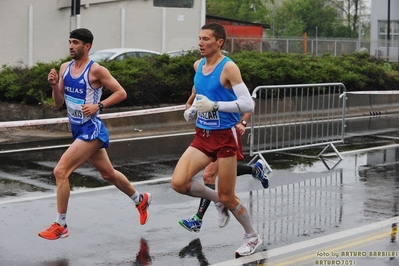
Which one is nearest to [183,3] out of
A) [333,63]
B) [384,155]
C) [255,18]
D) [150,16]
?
[150,16]

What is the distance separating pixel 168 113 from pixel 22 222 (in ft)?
29.0

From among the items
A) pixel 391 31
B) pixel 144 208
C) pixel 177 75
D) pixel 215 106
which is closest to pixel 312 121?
pixel 177 75

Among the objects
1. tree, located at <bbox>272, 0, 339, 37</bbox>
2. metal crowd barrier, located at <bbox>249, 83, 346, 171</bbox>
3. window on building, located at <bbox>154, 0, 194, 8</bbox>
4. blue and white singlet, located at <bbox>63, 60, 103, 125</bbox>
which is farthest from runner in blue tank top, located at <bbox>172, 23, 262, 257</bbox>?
tree, located at <bbox>272, 0, 339, 37</bbox>

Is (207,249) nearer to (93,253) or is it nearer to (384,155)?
(93,253)

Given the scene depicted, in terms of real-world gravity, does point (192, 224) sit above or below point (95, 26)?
below

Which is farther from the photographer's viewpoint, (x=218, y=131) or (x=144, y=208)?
(x=144, y=208)

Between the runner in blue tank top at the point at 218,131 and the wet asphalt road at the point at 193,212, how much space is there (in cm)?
54

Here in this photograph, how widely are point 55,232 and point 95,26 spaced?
30053 millimetres

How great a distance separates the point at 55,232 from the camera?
7.64m

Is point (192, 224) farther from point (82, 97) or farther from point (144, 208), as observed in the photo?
point (82, 97)

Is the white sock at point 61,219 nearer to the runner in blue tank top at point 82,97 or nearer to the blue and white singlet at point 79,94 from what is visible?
the runner in blue tank top at point 82,97

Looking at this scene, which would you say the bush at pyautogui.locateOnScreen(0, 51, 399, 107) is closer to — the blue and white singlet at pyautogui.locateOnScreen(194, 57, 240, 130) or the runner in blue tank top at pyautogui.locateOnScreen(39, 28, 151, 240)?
the runner in blue tank top at pyautogui.locateOnScreen(39, 28, 151, 240)

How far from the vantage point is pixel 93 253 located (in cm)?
752

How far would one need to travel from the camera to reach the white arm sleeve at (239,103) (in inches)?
285
